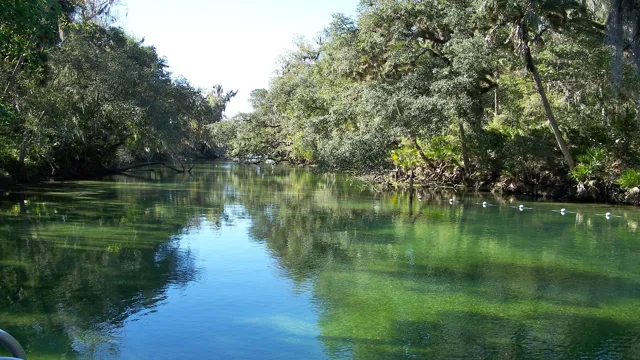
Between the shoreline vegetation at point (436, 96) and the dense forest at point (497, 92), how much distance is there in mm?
66

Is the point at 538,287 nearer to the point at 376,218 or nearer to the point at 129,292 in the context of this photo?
the point at 129,292

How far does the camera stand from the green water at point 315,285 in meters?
6.62

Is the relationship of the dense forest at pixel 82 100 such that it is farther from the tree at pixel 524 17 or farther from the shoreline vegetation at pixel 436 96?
the tree at pixel 524 17

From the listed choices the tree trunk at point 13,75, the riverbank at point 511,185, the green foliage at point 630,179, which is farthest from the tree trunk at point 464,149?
the tree trunk at point 13,75

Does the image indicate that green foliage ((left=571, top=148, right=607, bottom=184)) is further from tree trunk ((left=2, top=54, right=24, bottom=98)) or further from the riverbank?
tree trunk ((left=2, top=54, right=24, bottom=98))

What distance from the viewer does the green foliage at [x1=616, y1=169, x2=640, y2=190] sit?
814 inches

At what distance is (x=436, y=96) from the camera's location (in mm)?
22125

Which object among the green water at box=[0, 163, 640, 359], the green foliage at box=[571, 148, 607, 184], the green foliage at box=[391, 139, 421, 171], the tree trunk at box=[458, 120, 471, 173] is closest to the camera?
the green water at box=[0, 163, 640, 359]

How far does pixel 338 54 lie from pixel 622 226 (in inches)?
552

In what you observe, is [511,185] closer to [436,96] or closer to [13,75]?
[436,96]

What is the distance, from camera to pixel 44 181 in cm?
2741

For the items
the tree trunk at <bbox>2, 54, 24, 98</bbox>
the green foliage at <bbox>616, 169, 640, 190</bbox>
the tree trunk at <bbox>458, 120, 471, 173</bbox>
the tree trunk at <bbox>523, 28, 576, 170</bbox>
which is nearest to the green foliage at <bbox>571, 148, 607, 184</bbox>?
the tree trunk at <bbox>523, 28, 576, 170</bbox>

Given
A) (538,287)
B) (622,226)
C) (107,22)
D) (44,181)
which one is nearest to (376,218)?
(622,226)

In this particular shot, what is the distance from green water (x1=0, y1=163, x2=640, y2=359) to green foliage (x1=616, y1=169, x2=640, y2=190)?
12.1 feet
